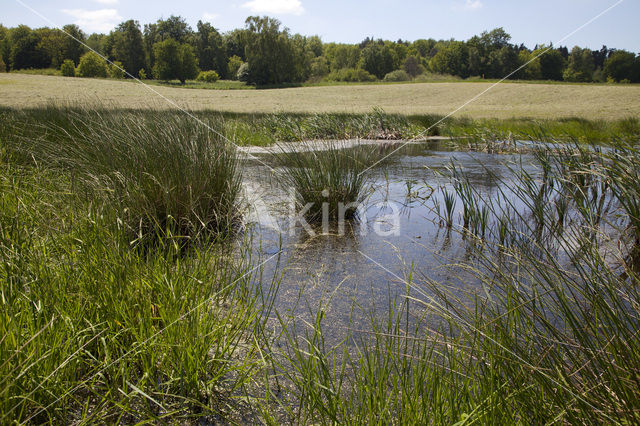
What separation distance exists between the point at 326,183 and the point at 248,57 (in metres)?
49.1

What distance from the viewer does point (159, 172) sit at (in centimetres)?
297

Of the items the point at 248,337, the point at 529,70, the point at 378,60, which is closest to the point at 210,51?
the point at 378,60

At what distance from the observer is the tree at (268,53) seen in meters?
48.4

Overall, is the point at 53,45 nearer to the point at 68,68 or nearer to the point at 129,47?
the point at 68,68

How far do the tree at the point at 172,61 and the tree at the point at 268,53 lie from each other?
6574 millimetres

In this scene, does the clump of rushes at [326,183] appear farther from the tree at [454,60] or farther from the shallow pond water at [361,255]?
the tree at [454,60]

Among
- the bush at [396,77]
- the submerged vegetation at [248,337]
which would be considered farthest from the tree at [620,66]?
the submerged vegetation at [248,337]

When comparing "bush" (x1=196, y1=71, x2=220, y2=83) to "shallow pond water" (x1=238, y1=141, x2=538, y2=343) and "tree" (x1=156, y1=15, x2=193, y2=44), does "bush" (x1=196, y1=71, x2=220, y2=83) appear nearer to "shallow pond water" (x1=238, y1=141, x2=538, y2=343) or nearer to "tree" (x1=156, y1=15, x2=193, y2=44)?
"tree" (x1=156, y1=15, x2=193, y2=44)

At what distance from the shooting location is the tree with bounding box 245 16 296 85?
48.4 m

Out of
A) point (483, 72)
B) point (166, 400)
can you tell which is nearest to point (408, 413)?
point (166, 400)

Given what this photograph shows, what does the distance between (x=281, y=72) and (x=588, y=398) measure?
51255 mm

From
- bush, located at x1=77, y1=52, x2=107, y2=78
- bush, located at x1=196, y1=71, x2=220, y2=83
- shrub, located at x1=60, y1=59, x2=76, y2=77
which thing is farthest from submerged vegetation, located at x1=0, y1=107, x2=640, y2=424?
bush, located at x1=196, y1=71, x2=220, y2=83

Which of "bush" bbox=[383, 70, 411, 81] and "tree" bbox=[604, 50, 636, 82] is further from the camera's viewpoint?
"bush" bbox=[383, 70, 411, 81]

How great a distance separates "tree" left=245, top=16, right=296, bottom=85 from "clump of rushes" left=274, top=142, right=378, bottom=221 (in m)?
47.4
